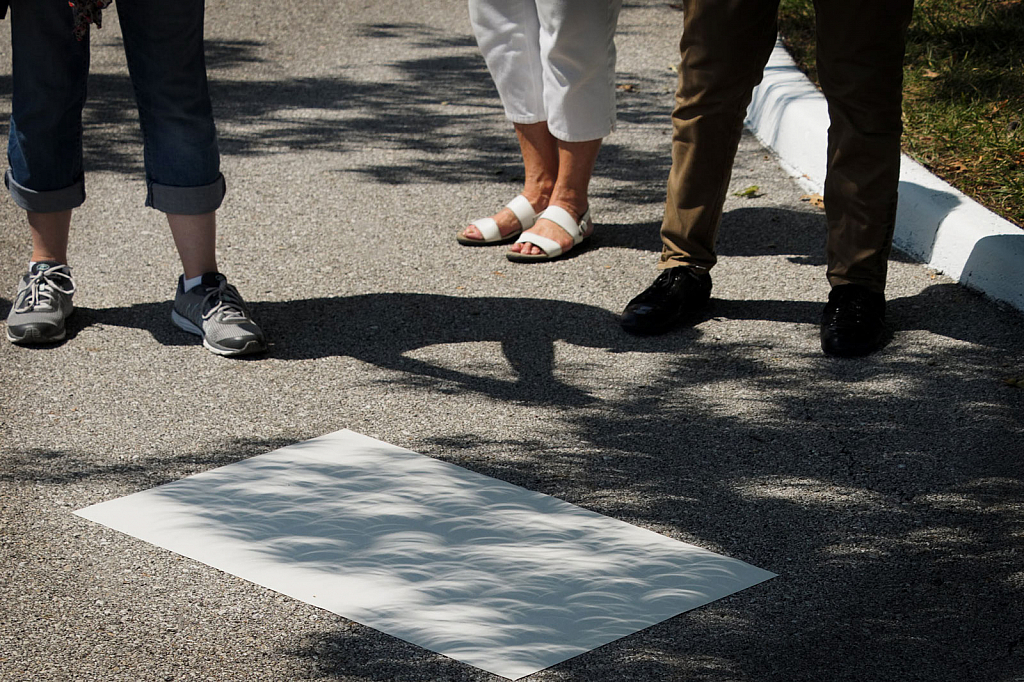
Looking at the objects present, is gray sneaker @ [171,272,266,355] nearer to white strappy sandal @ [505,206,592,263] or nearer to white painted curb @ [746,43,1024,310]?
white strappy sandal @ [505,206,592,263]

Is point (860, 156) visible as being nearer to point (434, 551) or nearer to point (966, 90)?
point (434, 551)

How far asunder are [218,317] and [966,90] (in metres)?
3.88

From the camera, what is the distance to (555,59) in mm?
4426

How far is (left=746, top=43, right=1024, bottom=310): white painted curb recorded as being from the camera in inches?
166

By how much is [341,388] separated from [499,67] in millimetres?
1547

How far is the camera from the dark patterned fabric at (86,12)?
3545 mm

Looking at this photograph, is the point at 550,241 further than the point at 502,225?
No

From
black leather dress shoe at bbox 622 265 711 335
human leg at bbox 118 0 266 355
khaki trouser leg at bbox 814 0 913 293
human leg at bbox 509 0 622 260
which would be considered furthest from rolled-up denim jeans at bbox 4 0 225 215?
khaki trouser leg at bbox 814 0 913 293

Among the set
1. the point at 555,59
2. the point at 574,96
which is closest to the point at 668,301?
the point at 574,96

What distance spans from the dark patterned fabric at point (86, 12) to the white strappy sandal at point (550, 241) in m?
1.73

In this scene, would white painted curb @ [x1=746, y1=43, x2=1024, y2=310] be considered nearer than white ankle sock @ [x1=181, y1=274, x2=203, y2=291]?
No

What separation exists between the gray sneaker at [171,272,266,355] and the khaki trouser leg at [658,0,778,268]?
142 cm

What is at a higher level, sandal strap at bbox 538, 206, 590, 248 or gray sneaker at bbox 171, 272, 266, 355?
sandal strap at bbox 538, 206, 590, 248

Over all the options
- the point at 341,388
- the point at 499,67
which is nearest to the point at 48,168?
the point at 341,388
